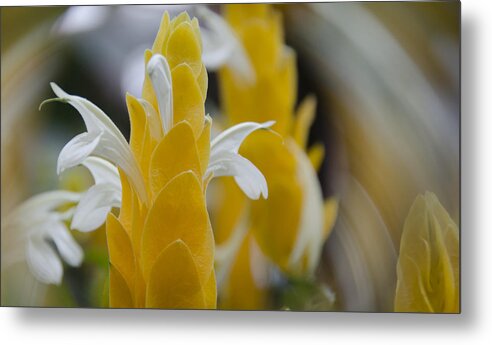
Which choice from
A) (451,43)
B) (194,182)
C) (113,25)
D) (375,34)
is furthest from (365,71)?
(113,25)

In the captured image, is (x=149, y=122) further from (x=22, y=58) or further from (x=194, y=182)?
(x=22, y=58)

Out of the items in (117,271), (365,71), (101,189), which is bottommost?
(117,271)

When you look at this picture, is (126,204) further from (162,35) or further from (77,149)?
(162,35)

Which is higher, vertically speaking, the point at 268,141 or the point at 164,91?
the point at 164,91

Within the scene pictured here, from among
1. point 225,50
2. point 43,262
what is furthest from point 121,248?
point 225,50

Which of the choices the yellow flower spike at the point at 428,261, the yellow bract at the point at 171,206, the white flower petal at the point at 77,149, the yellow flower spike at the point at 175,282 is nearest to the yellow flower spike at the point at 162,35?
the yellow bract at the point at 171,206
